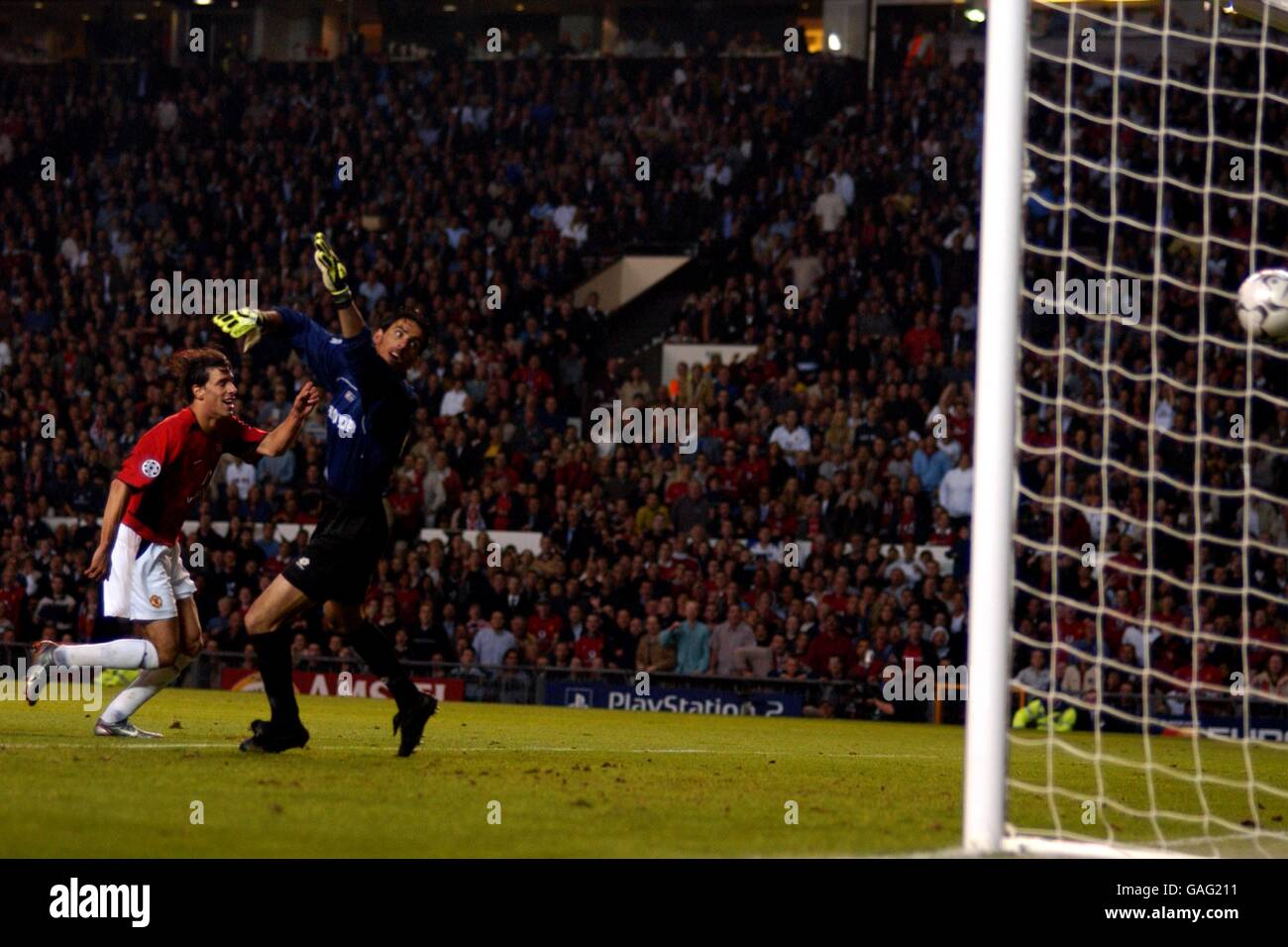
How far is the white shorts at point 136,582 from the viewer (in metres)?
9.01

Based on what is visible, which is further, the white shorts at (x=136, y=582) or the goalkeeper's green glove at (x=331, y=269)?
the white shorts at (x=136, y=582)

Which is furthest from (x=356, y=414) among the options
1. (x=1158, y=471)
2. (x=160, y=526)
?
(x=1158, y=471)

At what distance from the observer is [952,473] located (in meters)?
17.8

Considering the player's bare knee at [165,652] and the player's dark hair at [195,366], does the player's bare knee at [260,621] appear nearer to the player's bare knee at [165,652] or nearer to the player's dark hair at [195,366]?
the player's bare knee at [165,652]

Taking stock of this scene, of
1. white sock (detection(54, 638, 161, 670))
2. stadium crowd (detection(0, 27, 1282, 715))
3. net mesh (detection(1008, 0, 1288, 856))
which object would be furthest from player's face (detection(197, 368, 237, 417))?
stadium crowd (detection(0, 27, 1282, 715))

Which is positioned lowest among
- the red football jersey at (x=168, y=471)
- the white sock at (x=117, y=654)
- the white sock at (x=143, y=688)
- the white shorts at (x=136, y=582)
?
the white sock at (x=143, y=688)

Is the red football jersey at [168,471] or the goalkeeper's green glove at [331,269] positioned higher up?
the goalkeeper's green glove at [331,269]

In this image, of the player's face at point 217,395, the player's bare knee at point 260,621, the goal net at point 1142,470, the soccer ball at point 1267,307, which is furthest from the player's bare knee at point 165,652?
the soccer ball at point 1267,307

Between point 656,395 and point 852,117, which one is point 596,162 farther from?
point 656,395

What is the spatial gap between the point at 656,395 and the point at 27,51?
18025 millimetres

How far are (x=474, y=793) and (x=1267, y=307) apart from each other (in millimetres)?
4127

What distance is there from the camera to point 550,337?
21.5m

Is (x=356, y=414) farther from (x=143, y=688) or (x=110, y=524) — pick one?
(x=143, y=688)

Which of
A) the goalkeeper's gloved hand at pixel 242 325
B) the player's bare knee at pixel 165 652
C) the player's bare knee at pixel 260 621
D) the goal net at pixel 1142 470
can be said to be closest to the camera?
the goal net at pixel 1142 470
